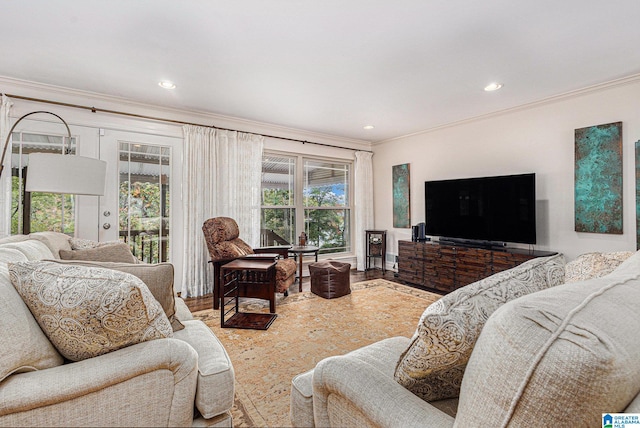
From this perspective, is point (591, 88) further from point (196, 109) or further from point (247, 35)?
point (196, 109)

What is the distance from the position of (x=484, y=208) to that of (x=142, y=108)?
15.2 ft

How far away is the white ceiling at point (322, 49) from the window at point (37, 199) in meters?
0.64

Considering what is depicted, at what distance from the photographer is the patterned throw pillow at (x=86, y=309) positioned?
39.2 inches

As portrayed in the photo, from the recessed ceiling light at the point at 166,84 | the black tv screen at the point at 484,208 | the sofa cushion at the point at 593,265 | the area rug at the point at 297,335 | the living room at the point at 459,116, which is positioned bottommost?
the area rug at the point at 297,335

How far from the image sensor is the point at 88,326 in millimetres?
997

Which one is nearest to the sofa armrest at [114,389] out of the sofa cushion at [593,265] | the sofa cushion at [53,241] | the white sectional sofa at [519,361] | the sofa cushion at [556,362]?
the white sectional sofa at [519,361]

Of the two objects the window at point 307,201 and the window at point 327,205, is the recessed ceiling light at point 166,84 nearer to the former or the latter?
the window at point 307,201

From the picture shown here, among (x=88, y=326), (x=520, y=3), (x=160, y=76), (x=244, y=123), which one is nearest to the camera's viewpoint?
(x=88, y=326)

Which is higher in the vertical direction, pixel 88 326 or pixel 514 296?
pixel 514 296

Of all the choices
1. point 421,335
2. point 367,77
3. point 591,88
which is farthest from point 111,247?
point 591,88

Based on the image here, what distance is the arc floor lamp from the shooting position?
2137 millimetres

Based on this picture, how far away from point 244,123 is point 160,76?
5.12 ft

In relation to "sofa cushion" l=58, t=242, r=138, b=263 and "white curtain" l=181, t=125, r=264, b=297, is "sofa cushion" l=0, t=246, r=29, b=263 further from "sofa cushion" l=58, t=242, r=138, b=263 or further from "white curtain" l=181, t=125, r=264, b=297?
"white curtain" l=181, t=125, r=264, b=297

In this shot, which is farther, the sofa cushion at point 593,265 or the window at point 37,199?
the window at point 37,199
